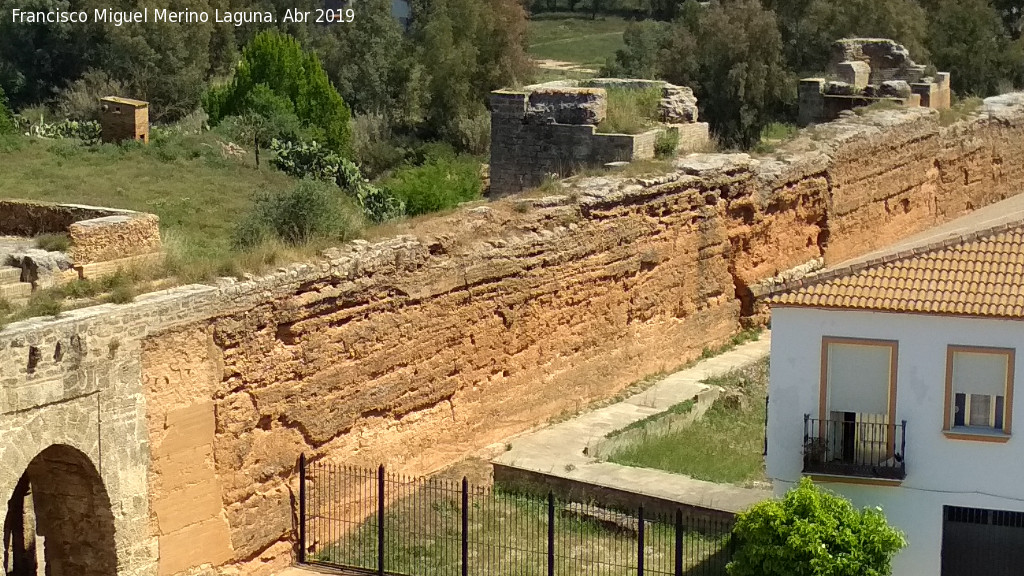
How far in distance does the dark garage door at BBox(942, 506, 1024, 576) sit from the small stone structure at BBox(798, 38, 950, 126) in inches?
488

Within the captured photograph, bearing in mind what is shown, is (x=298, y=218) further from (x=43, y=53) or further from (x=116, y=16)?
(x=43, y=53)

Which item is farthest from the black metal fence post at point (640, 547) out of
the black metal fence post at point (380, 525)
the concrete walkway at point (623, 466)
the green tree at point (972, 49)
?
the green tree at point (972, 49)

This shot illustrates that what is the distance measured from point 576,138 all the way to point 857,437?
10.2 m

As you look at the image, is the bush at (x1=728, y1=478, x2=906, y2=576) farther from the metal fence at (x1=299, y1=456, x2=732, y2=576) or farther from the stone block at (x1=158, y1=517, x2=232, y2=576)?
the stone block at (x1=158, y1=517, x2=232, y2=576)

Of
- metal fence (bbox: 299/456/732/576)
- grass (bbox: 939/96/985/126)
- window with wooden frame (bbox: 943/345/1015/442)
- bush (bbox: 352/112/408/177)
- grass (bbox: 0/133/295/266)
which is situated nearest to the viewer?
window with wooden frame (bbox: 943/345/1015/442)

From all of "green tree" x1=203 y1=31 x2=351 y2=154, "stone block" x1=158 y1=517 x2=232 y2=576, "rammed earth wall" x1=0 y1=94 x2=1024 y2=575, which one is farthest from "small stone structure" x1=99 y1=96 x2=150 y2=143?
"stone block" x1=158 y1=517 x2=232 y2=576

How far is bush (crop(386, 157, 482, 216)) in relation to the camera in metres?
30.7

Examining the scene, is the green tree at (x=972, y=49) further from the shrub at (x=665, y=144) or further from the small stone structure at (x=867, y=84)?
the shrub at (x=665, y=144)

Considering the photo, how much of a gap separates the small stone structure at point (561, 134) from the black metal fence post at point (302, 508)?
8753mm

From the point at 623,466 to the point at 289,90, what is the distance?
27.4 metres

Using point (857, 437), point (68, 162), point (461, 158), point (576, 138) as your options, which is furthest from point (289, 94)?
point (857, 437)

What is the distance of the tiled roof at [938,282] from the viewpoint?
1271 cm

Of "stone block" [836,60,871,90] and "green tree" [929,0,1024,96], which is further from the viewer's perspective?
"green tree" [929,0,1024,96]

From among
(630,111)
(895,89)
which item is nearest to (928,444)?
(630,111)
